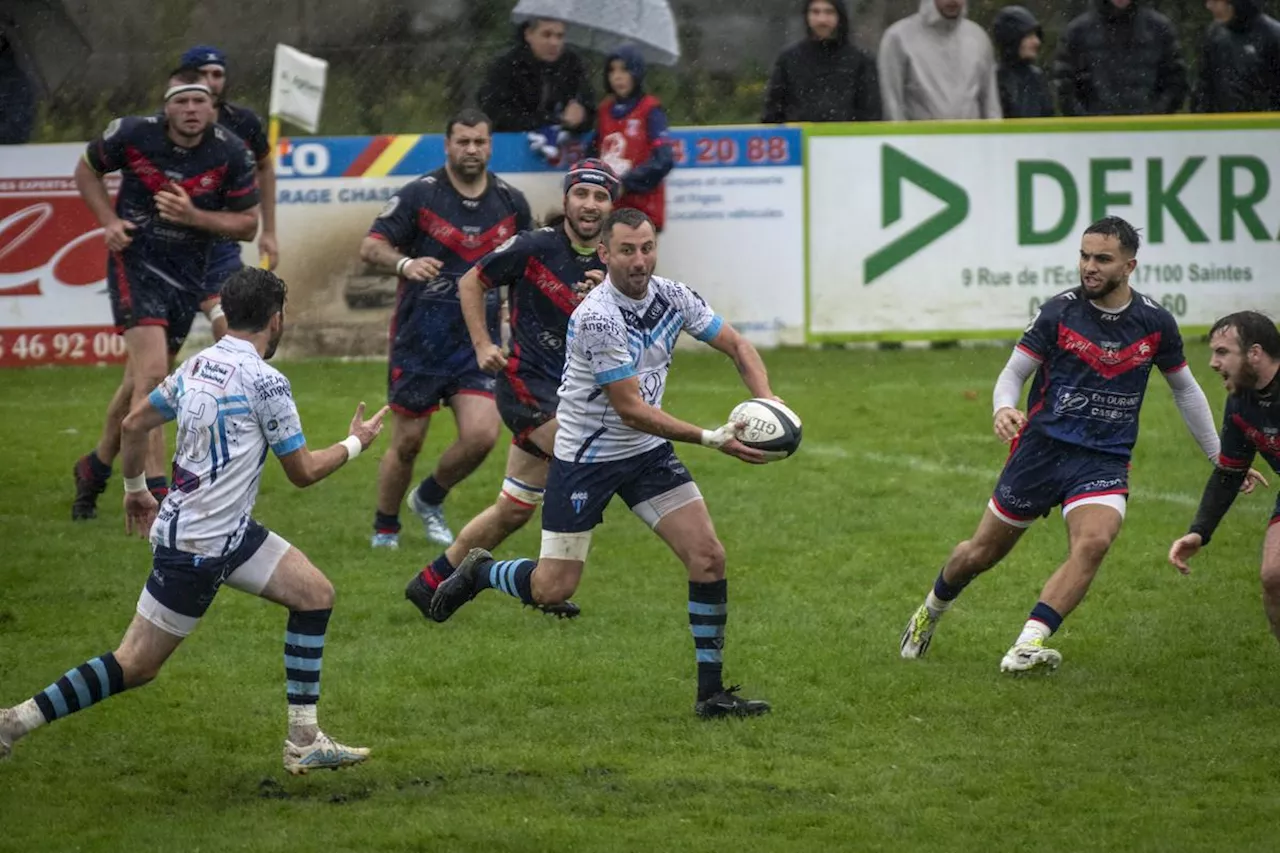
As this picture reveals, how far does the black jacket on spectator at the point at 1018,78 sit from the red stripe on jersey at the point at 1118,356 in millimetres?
10385

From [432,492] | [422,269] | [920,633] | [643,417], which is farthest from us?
[432,492]

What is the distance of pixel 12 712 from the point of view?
6.74 meters

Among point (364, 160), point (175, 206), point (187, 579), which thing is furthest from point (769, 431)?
point (364, 160)

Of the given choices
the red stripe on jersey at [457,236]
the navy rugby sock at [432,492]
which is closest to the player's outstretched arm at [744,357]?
the red stripe on jersey at [457,236]

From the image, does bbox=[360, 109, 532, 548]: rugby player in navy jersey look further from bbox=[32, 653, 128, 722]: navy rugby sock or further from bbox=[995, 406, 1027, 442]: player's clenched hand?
bbox=[32, 653, 128, 722]: navy rugby sock

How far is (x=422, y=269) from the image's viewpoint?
32.9 ft

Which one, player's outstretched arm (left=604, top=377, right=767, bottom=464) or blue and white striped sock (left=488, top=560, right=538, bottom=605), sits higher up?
player's outstretched arm (left=604, top=377, right=767, bottom=464)

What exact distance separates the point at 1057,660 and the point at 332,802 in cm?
327

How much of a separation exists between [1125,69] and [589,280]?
1051 centimetres

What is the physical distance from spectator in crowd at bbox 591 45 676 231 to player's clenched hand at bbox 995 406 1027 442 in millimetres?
8707

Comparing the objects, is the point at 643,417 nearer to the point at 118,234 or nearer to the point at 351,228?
the point at 118,234

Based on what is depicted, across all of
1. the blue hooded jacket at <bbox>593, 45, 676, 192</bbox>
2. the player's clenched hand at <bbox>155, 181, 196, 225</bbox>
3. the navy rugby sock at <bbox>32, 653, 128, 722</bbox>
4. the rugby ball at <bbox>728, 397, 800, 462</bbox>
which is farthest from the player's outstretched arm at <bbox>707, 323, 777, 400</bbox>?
the blue hooded jacket at <bbox>593, 45, 676, 192</bbox>

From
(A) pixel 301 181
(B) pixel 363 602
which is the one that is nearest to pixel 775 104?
(A) pixel 301 181

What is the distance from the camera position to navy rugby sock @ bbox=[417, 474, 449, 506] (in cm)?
1120
